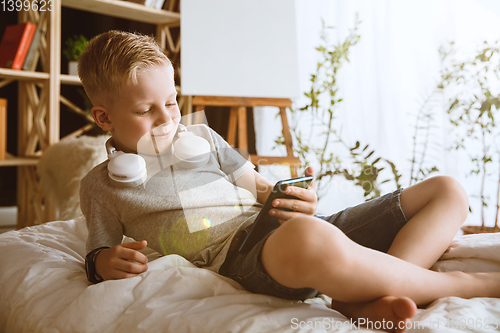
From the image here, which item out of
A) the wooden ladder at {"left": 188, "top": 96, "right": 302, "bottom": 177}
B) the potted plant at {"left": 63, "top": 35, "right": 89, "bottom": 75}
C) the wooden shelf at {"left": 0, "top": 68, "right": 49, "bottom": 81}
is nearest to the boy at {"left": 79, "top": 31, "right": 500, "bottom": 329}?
the wooden ladder at {"left": 188, "top": 96, "right": 302, "bottom": 177}

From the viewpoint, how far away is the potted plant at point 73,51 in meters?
2.16

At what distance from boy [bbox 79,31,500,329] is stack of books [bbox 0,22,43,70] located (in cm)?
130

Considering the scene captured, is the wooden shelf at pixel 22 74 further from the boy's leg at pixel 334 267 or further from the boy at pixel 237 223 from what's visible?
the boy's leg at pixel 334 267

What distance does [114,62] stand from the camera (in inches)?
33.0

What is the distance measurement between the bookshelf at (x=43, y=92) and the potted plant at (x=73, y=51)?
0.28ft

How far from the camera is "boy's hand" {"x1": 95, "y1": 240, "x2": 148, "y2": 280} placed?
2.23 ft

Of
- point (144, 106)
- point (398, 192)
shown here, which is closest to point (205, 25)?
point (144, 106)

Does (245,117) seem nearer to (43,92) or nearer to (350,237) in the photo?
(43,92)

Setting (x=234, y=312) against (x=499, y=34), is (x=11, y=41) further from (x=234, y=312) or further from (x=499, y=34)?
(x=499, y=34)

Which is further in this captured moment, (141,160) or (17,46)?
(17,46)

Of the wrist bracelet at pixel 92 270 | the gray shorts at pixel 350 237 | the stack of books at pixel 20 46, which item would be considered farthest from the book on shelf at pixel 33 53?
the gray shorts at pixel 350 237

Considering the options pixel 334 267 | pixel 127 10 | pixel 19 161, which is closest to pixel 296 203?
pixel 334 267

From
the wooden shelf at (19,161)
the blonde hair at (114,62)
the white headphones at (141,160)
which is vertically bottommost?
the white headphones at (141,160)

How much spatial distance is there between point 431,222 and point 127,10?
203 cm
